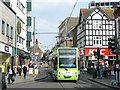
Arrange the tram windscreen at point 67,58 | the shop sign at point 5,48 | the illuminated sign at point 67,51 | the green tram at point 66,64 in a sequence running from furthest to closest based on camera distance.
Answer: the shop sign at point 5,48
the illuminated sign at point 67,51
the tram windscreen at point 67,58
the green tram at point 66,64

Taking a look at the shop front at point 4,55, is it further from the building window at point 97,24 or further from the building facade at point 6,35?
the building window at point 97,24

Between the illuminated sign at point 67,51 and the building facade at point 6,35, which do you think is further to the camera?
the building facade at point 6,35

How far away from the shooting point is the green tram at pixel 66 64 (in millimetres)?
24922

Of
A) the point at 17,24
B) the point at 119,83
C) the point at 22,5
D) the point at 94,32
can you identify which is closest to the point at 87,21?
the point at 94,32

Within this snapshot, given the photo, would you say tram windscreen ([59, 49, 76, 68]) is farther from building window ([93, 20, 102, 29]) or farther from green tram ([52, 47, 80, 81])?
building window ([93, 20, 102, 29])

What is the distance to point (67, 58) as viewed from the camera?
25344mm

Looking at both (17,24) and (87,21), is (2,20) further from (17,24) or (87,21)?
(87,21)

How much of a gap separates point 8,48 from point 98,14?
110ft

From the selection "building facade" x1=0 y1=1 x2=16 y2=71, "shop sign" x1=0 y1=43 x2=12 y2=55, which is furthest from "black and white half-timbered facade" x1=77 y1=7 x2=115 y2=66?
"shop sign" x1=0 y1=43 x2=12 y2=55

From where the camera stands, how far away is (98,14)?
212ft

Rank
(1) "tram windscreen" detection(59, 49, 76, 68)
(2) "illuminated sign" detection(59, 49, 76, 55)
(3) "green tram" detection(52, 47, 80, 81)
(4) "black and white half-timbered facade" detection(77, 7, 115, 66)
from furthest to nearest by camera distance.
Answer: (4) "black and white half-timbered facade" detection(77, 7, 115, 66) → (2) "illuminated sign" detection(59, 49, 76, 55) → (1) "tram windscreen" detection(59, 49, 76, 68) → (3) "green tram" detection(52, 47, 80, 81)

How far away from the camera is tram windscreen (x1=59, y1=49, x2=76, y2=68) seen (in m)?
25.2

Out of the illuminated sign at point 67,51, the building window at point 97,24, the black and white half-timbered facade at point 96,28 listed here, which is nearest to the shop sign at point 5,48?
the illuminated sign at point 67,51

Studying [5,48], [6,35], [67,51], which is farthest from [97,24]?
[67,51]
